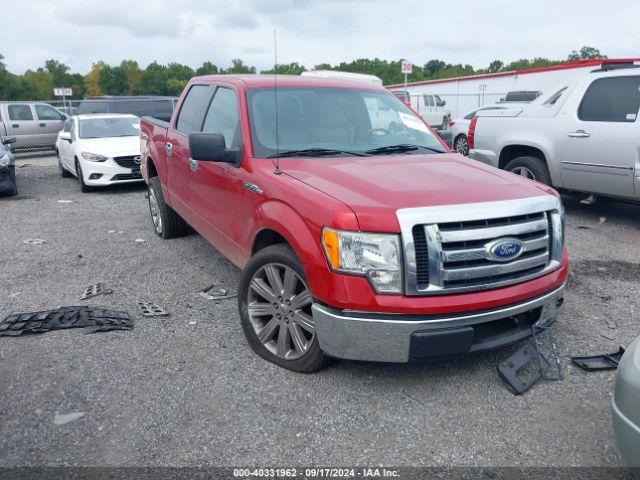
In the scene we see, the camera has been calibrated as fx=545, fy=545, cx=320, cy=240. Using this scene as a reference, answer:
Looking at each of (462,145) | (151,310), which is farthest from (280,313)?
(462,145)

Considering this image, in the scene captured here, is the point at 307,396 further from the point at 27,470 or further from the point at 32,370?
the point at 32,370

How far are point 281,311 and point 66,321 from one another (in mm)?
1913

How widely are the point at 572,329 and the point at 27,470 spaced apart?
3.62m

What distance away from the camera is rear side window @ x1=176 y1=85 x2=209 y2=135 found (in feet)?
16.7

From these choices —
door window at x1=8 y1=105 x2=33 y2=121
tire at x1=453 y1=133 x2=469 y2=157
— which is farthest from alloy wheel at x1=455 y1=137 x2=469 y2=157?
door window at x1=8 y1=105 x2=33 y2=121

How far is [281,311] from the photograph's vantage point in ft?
11.2

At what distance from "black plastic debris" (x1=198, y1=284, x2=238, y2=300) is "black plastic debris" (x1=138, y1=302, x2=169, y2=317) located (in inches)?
17.0

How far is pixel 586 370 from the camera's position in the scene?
3.46 meters

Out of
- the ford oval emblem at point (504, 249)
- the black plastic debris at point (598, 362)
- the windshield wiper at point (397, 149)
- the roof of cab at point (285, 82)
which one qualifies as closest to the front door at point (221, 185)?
the roof of cab at point (285, 82)

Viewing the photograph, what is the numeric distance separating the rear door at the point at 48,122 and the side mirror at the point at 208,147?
592 inches

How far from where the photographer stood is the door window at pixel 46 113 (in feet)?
54.6

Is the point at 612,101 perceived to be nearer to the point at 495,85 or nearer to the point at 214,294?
the point at 214,294

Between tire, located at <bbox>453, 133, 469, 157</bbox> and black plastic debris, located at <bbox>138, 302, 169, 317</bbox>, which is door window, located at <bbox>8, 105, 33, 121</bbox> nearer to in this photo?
tire, located at <bbox>453, 133, 469, 157</bbox>

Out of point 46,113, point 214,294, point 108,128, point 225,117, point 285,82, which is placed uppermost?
point 285,82
